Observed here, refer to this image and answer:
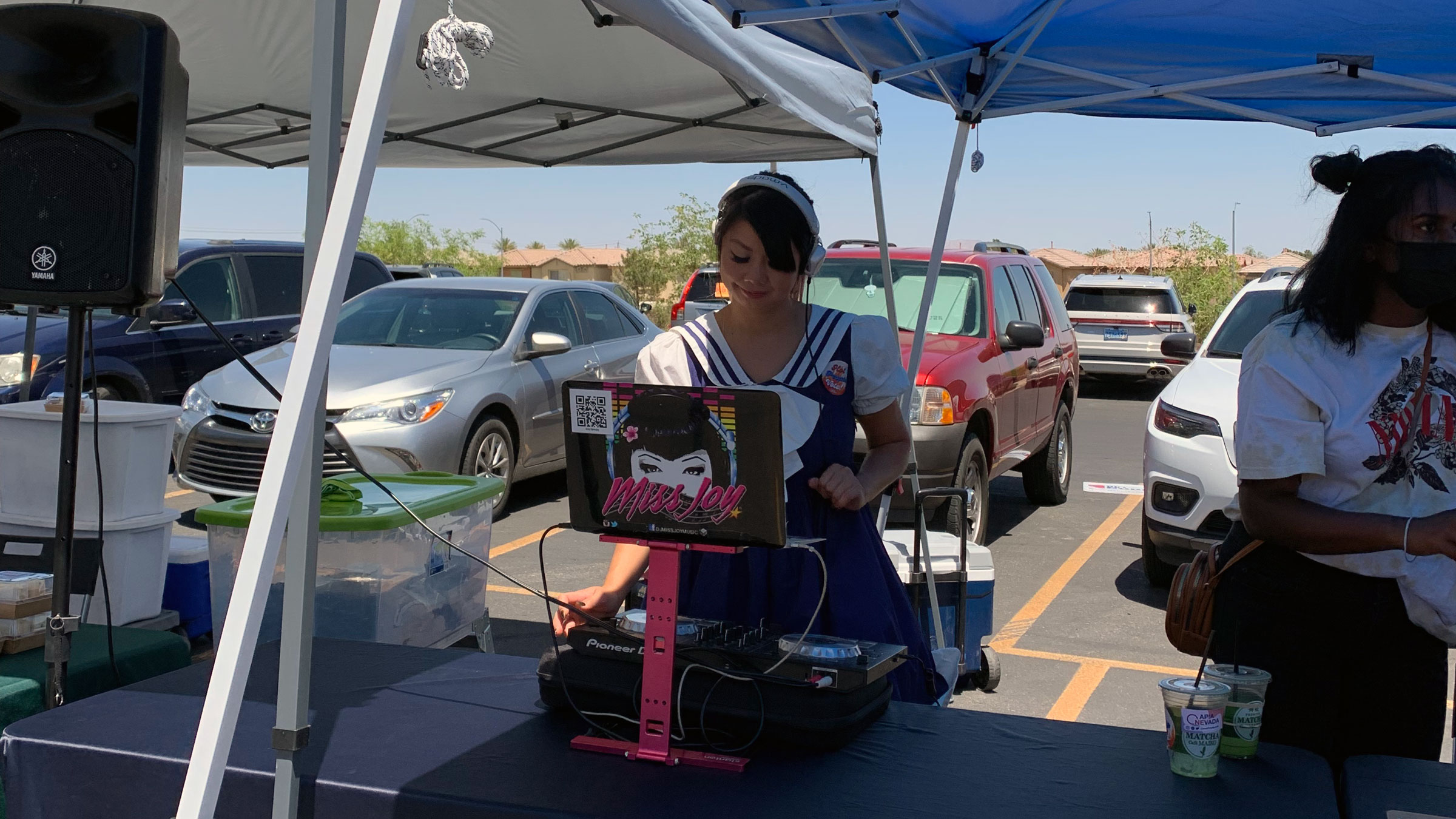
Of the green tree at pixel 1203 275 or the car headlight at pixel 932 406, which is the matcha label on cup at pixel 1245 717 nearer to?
the car headlight at pixel 932 406

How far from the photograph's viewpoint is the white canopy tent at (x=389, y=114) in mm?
1754

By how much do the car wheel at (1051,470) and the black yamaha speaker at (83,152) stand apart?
7529 millimetres

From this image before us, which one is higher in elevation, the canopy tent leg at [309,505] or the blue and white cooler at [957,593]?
the canopy tent leg at [309,505]

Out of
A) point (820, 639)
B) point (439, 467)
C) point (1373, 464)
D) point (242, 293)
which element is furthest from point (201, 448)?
point (1373, 464)

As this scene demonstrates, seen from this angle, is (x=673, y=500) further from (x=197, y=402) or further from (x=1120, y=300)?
(x=1120, y=300)

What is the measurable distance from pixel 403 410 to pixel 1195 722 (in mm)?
6309

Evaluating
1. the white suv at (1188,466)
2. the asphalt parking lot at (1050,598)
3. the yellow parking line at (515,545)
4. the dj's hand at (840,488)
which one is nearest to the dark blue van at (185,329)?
the asphalt parking lot at (1050,598)

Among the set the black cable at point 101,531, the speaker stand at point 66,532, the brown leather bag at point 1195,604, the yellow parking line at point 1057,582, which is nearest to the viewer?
the brown leather bag at point 1195,604

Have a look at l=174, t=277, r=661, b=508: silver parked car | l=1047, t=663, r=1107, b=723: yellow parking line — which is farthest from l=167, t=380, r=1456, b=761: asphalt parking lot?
l=174, t=277, r=661, b=508: silver parked car

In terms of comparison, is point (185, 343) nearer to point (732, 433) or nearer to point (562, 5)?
point (562, 5)

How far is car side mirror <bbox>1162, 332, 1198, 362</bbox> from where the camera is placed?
7.11 metres

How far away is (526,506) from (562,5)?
562 cm

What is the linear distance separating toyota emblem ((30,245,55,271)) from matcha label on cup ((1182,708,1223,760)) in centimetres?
263

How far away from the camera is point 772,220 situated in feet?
8.83
